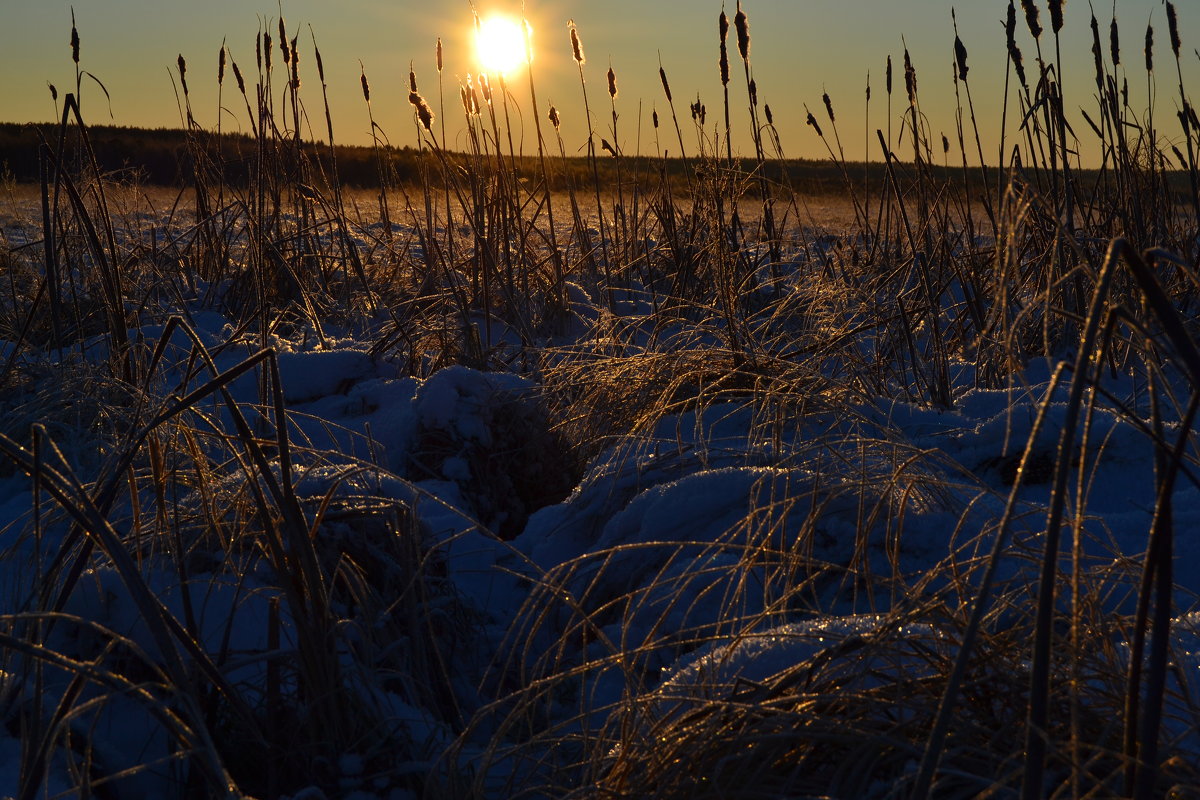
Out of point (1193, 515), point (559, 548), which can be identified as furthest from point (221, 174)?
point (1193, 515)

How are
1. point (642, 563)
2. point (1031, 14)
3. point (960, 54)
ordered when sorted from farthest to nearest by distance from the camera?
point (960, 54), point (1031, 14), point (642, 563)

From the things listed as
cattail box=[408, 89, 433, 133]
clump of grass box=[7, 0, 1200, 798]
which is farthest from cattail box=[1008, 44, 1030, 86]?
cattail box=[408, 89, 433, 133]

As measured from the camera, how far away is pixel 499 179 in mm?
3275

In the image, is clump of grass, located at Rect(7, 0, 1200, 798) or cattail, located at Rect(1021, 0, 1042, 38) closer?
clump of grass, located at Rect(7, 0, 1200, 798)

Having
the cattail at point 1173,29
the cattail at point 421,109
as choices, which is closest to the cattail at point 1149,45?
the cattail at point 1173,29

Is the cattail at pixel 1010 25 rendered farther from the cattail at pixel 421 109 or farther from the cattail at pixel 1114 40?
the cattail at pixel 421 109

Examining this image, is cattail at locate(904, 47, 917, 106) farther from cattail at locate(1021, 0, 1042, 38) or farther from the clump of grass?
cattail at locate(1021, 0, 1042, 38)

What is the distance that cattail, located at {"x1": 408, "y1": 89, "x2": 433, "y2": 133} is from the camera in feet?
10.6

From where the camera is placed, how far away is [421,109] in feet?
10.8

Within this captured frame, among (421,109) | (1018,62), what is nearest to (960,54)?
(1018,62)

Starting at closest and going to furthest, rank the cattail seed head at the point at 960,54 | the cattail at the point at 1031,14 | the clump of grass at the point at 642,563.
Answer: the clump of grass at the point at 642,563, the cattail at the point at 1031,14, the cattail seed head at the point at 960,54

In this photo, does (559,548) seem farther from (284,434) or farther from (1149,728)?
(1149,728)

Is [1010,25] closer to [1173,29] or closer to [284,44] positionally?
[1173,29]

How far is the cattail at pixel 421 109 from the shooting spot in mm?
3238
